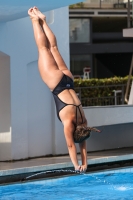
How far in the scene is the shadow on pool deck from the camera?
11047 mm

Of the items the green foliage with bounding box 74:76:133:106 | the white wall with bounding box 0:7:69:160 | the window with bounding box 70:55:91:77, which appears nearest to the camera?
the white wall with bounding box 0:7:69:160

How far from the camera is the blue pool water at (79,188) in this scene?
400 inches

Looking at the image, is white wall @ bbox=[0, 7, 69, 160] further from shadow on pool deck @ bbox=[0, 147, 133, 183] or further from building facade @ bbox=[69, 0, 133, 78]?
building facade @ bbox=[69, 0, 133, 78]

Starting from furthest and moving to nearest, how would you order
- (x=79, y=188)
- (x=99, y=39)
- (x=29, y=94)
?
(x=99, y=39), (x=29, y=94), (x=79, y=188)

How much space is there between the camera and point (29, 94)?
1316 centimetres

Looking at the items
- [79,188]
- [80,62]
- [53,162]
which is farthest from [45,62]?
[80,62]

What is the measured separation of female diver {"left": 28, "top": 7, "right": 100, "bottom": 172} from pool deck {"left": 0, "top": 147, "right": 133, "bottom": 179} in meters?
3.94

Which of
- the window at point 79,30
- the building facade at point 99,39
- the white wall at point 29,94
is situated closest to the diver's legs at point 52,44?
the white wall at point 29,94

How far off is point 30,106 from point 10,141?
3.40 feet

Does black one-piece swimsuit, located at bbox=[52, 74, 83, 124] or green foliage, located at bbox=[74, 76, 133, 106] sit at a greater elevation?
green foliage, located at bbox=[74, 76, 133, 106]

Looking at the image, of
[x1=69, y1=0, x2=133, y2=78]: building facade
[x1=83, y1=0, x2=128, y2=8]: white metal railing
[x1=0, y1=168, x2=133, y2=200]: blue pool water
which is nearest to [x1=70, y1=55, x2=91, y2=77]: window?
[x1=69, y1=0, x2=133, y2=78]: building facade

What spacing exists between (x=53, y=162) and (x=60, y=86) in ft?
17.1

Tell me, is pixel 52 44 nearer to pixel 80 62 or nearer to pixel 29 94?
pixel 29 94

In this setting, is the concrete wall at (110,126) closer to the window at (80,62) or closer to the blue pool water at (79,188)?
the blue pool water at (79,188)
